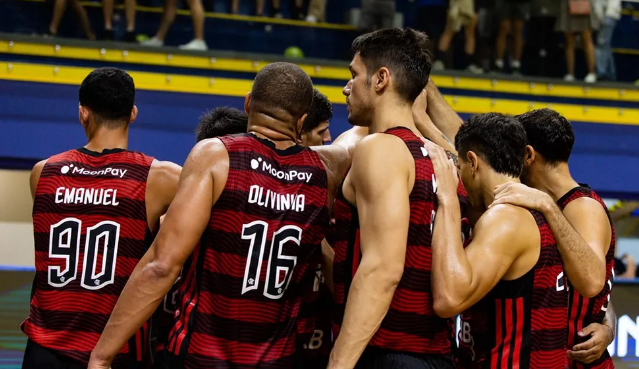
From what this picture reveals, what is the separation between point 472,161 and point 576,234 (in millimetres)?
550

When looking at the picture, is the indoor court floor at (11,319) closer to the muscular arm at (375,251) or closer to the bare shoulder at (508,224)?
the muscular arm at (375,251)

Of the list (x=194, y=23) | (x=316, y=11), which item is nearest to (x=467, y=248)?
(x=194, y=23)

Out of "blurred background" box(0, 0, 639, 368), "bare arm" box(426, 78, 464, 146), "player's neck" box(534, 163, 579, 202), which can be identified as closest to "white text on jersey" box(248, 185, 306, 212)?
"player's neck" box(534, 163, 579, 202)

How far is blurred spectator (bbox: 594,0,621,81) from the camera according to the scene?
31.5 ft

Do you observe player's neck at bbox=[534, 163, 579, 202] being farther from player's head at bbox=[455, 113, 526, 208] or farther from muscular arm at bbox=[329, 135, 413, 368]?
muscular arm at bbox=[329, 135, 413, 368]

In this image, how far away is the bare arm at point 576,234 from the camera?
316cm

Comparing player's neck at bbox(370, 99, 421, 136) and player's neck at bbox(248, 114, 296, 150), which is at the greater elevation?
player's neck at bbox(370, 99, 421, 136)

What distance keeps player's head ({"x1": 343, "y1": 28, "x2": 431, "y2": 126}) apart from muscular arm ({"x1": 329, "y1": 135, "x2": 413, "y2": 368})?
0.36 m

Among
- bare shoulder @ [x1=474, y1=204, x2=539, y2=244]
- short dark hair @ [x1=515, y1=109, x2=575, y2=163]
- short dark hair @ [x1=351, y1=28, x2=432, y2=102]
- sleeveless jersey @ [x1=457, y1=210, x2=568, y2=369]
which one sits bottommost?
sleeveless jersey @ [x1=457, y1=210, x2=568, y2=369]

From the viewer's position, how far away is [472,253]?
9.86 feet

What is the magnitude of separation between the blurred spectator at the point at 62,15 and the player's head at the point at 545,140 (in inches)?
222

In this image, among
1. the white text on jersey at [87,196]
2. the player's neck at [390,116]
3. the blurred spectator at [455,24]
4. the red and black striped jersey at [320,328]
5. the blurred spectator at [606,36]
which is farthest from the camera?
the blurred spectator at [606,36]

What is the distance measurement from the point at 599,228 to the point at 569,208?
0.56 ft

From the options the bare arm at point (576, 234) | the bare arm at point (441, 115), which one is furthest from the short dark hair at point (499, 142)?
the bare arm at point (441, 115)
